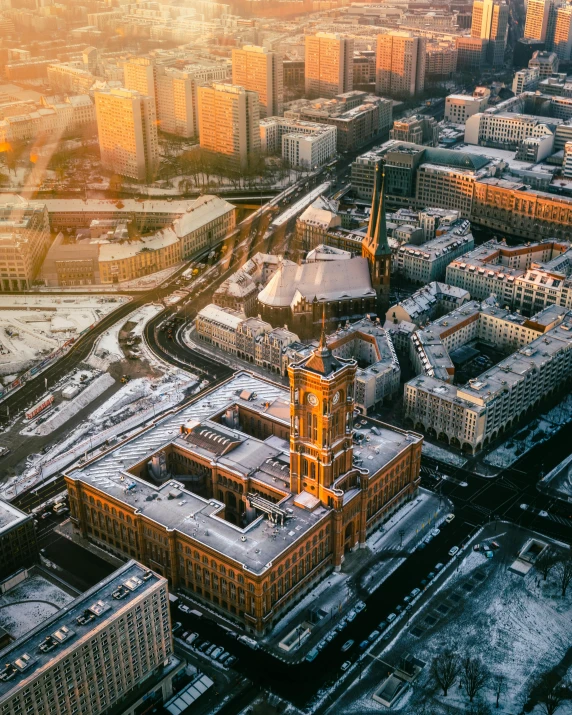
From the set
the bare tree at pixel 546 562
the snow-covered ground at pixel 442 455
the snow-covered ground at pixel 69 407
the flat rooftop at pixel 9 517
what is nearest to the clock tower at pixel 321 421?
the snow-covered ground at pixel 442 455

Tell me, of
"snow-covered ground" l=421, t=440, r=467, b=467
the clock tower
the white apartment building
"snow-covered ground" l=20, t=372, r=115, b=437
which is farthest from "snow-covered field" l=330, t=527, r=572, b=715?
"snow-covered ground" l=20, t=372, r=115, b=437

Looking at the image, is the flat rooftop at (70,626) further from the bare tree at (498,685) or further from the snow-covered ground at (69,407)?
the snow-covered ground at (69,407)

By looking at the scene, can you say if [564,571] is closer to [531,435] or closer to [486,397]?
[486,397]

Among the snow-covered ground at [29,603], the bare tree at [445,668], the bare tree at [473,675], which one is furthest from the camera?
the snow-covered ground at [29,603]

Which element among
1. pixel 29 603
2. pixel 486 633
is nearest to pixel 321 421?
pixel 486 633

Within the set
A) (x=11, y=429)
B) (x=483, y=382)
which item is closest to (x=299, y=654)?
(x=483, y=382)

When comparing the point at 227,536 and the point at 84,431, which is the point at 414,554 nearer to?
the point at 227,536
